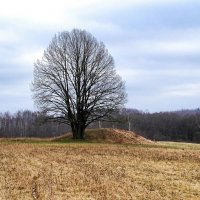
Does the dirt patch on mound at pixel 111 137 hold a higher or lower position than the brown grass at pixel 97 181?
higher

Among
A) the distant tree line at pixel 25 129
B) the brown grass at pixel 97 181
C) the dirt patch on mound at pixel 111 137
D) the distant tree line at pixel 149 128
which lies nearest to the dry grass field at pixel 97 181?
the brown grass at pixel 97 181

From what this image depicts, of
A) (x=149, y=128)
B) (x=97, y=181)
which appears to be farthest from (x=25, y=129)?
(x=97, y=181)

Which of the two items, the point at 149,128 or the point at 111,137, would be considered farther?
the point at 149,128

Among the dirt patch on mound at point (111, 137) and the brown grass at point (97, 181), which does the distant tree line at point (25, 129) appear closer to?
the dirt patch on mound at point (111, 137)

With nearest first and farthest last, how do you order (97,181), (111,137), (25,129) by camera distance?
(97,181) → (111,137) → (25,129)

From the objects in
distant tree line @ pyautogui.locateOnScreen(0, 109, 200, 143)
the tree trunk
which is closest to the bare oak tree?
the tree trunk

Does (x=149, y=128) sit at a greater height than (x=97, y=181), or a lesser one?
greater

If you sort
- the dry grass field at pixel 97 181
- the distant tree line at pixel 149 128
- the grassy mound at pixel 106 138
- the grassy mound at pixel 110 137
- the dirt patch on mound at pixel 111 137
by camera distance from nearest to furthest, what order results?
the dry grass field at pixel 97 181 → the grassy mound at pixel 106 138 → the grassy mound at pixel 110 137 → the dirt patch on mound at pixel 111 137 → the distant tree line at pixel 149 128

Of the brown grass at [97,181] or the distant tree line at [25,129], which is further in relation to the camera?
the distant tree line at [25,129]

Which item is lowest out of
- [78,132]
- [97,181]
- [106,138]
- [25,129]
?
[97,181]

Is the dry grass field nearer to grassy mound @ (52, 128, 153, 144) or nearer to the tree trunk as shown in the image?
grassy mound @ (52, 128, 153, 144)

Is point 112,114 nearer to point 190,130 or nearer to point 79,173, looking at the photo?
point 79,173

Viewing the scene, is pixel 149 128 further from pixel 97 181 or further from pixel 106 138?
pixel 97 181

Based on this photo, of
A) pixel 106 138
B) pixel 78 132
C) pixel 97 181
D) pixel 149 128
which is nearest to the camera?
pixel 97 181
